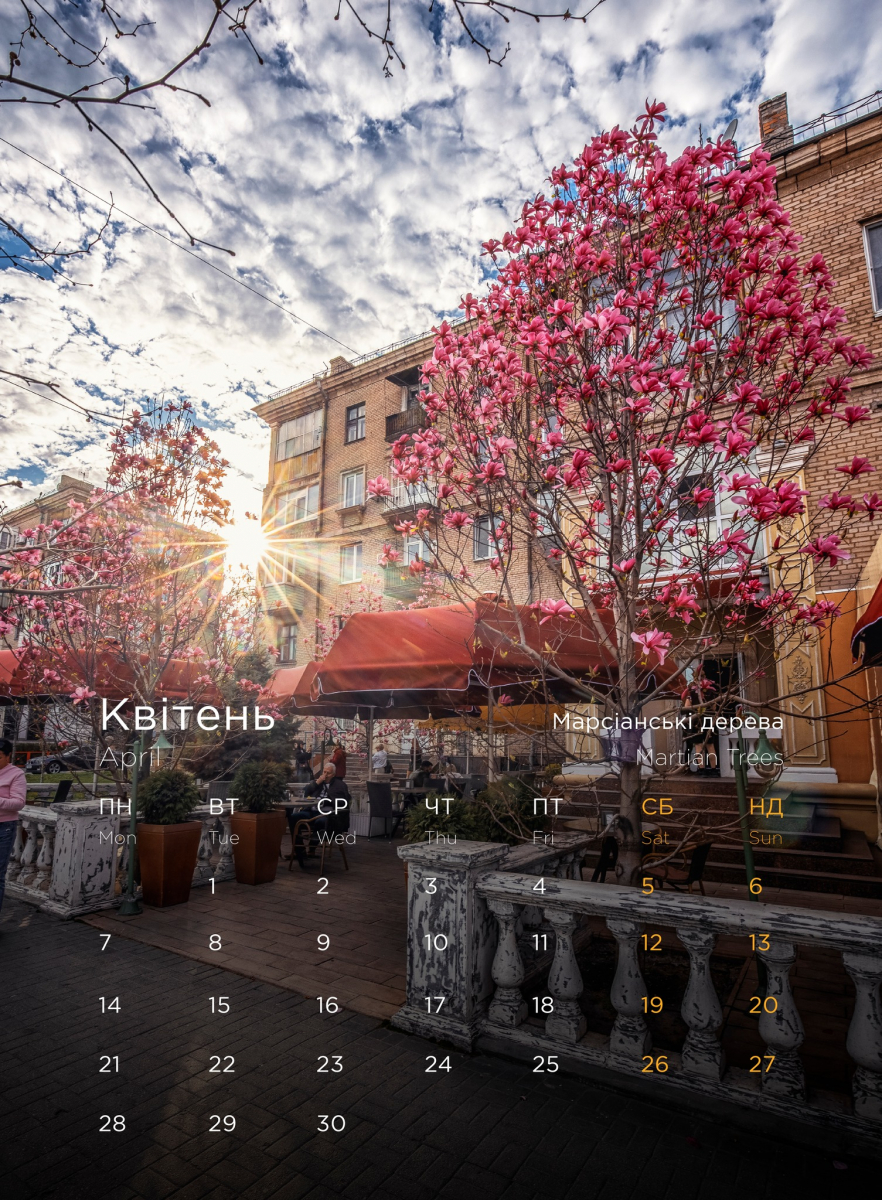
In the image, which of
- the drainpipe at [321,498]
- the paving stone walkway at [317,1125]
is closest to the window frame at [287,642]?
the drainpipe at [321,498]

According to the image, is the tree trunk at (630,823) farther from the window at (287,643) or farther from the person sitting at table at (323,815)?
the window at (287,643)

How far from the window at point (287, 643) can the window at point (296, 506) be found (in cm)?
468

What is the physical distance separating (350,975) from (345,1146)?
211cm

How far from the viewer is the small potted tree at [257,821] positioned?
300 inches

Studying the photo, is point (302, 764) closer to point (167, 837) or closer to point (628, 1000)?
point (167, 837)

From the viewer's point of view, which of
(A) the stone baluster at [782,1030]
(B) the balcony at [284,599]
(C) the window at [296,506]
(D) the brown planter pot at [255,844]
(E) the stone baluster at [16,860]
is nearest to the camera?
(A) the stone baluster at [782,1030]

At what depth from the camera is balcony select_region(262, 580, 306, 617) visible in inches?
1000

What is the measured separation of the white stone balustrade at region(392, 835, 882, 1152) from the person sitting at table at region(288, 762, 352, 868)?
492 cm

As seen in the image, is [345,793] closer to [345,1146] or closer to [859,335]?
[345,1146]

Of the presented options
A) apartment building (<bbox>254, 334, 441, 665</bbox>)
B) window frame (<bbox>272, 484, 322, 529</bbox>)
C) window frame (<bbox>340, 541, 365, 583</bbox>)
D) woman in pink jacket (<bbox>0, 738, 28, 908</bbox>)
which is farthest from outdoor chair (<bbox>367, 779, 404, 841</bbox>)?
window frame (<bbox>272, 484, 322, 529</bbox>)

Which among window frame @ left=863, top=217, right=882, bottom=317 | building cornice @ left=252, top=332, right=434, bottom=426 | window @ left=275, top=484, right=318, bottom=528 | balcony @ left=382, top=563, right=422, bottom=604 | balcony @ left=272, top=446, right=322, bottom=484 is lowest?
balcony @ left=382, top=563, right=422, bottom=604

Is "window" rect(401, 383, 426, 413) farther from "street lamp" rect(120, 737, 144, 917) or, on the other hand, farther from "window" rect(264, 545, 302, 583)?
"street lamp" rect(120, 737, 144, 917)

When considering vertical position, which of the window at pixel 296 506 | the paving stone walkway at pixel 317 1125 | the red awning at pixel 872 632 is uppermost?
the window at pixel 296 506

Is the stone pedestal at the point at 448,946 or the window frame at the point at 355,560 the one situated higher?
the window frame at the point at 355,560
